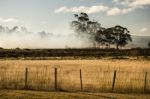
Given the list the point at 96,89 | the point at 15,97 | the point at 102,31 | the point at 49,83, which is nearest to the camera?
the point at 15,97

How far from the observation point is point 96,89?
30.3m

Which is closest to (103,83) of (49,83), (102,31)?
(49,83)

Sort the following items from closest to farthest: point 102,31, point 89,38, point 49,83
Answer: point 49,83 → point 102,31 → point 89,38

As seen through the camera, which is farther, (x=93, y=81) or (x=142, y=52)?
(x=142, y=52)

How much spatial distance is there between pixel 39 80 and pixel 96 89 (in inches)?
236

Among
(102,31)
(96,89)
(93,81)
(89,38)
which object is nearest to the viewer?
(96,89)

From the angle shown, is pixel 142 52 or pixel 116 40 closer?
pixel 142 52

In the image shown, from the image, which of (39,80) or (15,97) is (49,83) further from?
(15,97)

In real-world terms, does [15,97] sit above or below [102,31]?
below

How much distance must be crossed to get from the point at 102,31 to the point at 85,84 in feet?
402

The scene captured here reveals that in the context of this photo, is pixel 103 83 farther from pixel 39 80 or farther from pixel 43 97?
pixel 43 97

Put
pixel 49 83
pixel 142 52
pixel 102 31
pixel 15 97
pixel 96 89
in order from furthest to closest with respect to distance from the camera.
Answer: pixel 102 31
pixel 142 52
pixel 49 83
pixel 96 89
pixel 15 97

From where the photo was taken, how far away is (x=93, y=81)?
1374 inches

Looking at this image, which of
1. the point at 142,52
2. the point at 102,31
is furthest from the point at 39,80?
the point at 102,31
